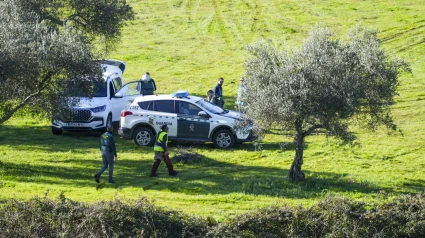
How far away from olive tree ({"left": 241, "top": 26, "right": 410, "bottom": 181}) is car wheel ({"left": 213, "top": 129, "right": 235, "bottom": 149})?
4.79m

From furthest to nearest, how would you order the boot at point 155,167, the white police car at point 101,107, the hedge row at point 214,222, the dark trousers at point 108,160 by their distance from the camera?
the white police car at point 101,107 → the boot at point 155,167 → the dark trousers at point 108,160 → the hedge row at point 214,222

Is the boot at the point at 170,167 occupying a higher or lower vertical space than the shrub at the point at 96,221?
higher

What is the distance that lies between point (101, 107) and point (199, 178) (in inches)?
281

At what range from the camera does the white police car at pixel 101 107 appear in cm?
2606

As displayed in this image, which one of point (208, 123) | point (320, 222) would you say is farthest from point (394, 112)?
point (320, 222)

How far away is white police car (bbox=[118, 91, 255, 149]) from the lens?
24.2 meters

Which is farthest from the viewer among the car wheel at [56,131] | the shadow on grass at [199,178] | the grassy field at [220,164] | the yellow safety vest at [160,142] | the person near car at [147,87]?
the person near car at [147,87]

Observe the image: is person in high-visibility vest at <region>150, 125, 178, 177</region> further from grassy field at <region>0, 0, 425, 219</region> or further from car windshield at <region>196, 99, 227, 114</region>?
car windshield at <region>196, 99, 227, 114</region>

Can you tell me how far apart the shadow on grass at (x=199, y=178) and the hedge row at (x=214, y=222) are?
481 cm

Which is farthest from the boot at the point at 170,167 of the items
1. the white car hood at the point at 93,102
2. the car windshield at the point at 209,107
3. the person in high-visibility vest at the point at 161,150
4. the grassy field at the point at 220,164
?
the white car hood at the point at 93,102

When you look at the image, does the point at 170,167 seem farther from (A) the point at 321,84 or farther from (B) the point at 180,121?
(A) the point at 321,84

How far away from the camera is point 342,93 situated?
18453 millimetres

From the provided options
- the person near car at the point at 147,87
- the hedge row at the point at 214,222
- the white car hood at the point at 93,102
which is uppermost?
the person near car at the point at 147,87

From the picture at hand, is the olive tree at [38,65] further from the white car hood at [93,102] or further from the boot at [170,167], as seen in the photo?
the white car hood at [93,102]
